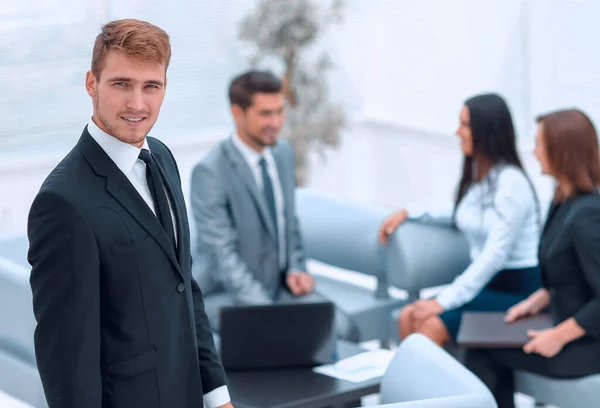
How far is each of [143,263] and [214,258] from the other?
2640 millimetres

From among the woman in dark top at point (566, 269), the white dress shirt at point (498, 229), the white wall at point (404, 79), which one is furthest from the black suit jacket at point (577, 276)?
the white wall at point (404, 79)

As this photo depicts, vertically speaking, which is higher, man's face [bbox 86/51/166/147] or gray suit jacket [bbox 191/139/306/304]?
man's face [bbox 86/51/166/147]

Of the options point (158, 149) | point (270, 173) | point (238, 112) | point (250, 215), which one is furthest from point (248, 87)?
point (158, 149)

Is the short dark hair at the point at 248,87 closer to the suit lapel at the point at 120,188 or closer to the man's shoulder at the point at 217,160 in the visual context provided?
the man's shoulder at the point at 217,160

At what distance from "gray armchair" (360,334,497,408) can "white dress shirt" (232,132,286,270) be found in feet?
5.58

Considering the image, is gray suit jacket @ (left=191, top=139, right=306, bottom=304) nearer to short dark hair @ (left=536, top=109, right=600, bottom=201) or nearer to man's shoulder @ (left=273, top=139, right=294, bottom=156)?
man's shoulder @ (left=273, top=139, right=294, bottom=156)

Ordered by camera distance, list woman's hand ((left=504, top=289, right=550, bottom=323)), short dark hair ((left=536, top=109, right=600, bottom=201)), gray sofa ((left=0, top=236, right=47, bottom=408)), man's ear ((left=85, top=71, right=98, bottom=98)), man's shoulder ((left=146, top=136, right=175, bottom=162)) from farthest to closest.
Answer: woman's hand ((left=504, top=289, right=550, bottom=323)) → gray sofa ((left=0, top=236, right=47, bottom=408)) → short dark hair ((left=536, top=109, right=600, bottom=201)) → man's shoulder ((left=146, top=136, right=175, bottom=162)) → man's ear ((left=85, top=71, right=98, bottom=98))

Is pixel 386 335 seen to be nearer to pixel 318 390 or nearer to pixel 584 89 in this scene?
pixel 318 390

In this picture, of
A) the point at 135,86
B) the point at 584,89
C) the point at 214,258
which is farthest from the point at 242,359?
the point at 584,89

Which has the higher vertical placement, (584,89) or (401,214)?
(584,89)

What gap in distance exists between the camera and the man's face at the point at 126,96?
2.25 metres

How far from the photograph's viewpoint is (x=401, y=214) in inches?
206

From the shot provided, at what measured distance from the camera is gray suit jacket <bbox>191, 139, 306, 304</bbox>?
4879 mm

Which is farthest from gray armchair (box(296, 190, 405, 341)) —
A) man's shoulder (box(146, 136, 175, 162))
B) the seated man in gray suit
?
man's shoulder (box(146, 136, 175, 162))
